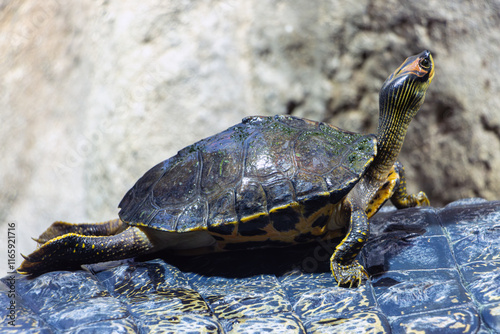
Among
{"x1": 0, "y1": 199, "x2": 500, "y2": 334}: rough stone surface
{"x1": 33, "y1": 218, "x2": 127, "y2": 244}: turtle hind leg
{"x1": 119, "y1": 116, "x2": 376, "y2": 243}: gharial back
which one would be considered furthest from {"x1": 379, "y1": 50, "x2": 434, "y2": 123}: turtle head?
{"x1": 33, "y1": 218, "x2": 127, "y2": 244}: turtle hind leg

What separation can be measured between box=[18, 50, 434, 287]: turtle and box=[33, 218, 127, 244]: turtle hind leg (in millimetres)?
42

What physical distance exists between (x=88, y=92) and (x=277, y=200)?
304cm

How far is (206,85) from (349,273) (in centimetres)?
286

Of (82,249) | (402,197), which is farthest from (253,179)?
(402,197)

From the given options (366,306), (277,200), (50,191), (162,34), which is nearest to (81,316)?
(277,200)

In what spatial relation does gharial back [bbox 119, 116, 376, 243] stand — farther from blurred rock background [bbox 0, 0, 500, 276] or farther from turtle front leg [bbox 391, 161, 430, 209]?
blurred rock background [bbox 0, 0, 500, 276]

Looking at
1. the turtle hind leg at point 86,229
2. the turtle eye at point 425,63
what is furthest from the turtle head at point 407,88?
the turtle hind leg at point 86,229

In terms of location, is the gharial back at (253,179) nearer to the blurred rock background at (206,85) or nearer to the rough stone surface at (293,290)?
the rough stone surface at (293,290)

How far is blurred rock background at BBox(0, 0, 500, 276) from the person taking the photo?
4.65 metres

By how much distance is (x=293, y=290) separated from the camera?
2.36 metres

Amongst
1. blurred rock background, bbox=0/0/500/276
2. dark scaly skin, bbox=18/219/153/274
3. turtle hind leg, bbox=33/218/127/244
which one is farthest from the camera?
blurred rock background, bbox=0/0/500/276

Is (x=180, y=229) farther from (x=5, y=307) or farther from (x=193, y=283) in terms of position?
(x=5, y=307)

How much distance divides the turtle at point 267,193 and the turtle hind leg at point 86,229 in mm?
42

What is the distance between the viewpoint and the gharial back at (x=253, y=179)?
7.97 ft
